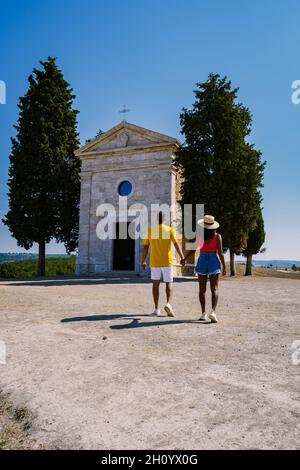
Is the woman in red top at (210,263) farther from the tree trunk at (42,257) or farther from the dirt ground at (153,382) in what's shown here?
the tree trunk at (42,257)

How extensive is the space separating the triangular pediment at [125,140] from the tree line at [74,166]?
5.20 feet

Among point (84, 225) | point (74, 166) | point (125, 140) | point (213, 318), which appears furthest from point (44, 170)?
point (213, 318)

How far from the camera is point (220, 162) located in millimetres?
17266

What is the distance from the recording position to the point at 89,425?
7.37ft

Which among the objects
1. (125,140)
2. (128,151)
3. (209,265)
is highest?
(125,140)

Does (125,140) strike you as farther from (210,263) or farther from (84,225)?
(210,263)

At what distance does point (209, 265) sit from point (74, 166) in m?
19.5

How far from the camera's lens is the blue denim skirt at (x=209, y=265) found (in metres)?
5.60

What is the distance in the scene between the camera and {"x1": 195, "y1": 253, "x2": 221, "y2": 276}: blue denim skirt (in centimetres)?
560

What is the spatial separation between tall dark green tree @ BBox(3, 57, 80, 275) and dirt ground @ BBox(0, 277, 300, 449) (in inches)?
663

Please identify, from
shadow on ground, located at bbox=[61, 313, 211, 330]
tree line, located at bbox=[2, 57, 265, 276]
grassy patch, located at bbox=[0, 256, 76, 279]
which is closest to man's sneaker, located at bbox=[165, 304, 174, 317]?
shadow on ground, located at bbox=[61, 313, 211, 330]

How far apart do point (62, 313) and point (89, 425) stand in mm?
4121

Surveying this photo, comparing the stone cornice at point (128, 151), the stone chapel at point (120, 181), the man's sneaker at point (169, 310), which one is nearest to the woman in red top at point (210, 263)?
the man's sneaker at point (169, 310)
